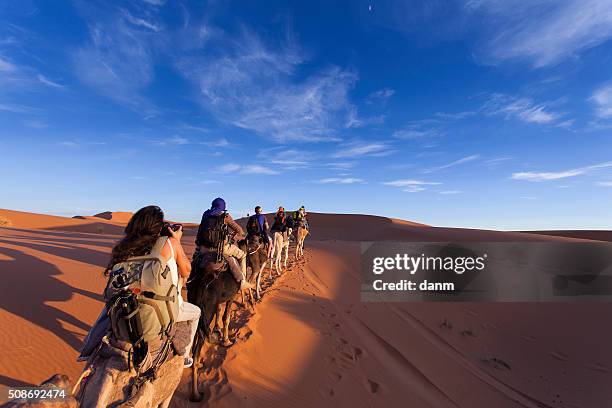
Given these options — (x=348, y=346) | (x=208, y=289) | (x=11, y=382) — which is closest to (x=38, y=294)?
(x=11, y=382)

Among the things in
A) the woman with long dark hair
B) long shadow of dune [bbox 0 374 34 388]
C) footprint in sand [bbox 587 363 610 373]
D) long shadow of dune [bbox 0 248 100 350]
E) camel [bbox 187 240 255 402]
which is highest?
the woman with long dark hair

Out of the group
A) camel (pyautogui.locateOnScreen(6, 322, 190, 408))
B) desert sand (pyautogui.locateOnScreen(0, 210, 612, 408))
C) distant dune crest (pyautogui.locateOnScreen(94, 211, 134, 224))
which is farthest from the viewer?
distant dune crest (pyautogui.locateOnScreen(94, 211, 134, 224))

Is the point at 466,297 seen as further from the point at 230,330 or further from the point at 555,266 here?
the point at 230,330

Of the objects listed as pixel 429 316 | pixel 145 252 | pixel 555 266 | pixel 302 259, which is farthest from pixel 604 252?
pixel 145 252

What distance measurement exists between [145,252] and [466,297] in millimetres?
12805

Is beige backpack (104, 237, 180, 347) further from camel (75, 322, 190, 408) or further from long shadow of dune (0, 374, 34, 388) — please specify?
long shadow of dune (0, 374, 34, 388)

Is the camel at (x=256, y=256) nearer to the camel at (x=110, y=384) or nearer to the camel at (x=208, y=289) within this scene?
the camel at (x=208, y=289)

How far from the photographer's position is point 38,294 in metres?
6.68

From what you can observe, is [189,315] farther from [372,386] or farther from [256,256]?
[256,256]

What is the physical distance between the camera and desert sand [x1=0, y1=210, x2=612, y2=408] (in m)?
4.78

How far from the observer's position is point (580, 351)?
9.10 metres

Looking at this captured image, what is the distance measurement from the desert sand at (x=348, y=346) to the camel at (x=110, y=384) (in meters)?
1.80

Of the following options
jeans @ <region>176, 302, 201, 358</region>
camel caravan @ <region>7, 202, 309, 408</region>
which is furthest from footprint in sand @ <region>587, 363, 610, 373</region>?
camel caravan @ <region>7, 202, 309, 408</region>

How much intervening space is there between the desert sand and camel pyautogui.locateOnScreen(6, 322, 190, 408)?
5.91ft
